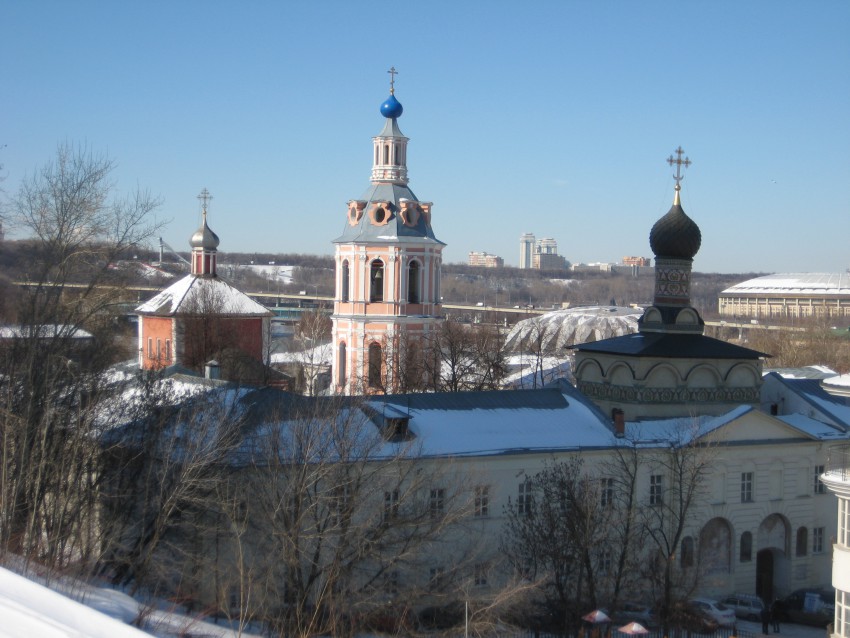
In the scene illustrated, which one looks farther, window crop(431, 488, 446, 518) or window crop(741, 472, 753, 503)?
window crop(741, 472, 753, 503)

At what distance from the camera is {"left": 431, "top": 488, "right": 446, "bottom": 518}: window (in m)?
15.2

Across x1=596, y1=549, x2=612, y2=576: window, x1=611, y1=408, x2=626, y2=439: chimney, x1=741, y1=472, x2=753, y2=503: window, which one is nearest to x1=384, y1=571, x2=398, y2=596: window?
x1=596, y1=549, x2=612, y2=576: window

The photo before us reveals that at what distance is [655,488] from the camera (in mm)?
18844

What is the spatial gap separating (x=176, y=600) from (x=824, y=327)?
59.2 metres

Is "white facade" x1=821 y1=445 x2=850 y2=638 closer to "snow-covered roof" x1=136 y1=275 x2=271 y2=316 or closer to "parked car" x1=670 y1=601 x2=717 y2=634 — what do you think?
"parked car" x1=670 y1=601 x2=717 y2=634

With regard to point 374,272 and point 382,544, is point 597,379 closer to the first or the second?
point 382,544

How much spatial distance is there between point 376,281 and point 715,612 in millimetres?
15806

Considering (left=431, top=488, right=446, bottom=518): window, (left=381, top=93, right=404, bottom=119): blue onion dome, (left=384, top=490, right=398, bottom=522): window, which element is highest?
(left=381, top=93, right=404, bottom=119): blue onion dome

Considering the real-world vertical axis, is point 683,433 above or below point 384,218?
below

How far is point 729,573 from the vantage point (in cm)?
1922

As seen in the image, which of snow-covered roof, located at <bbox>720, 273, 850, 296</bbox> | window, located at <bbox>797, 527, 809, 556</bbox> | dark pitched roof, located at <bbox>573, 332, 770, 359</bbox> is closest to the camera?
window, located at <bbox>797, 527, 809, 556</bbox>

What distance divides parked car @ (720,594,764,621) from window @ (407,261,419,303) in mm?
14354

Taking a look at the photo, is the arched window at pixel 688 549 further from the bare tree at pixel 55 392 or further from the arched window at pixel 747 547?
the bare tree at pixel 55 392

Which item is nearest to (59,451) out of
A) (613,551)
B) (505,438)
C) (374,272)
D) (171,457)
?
(171,457)
